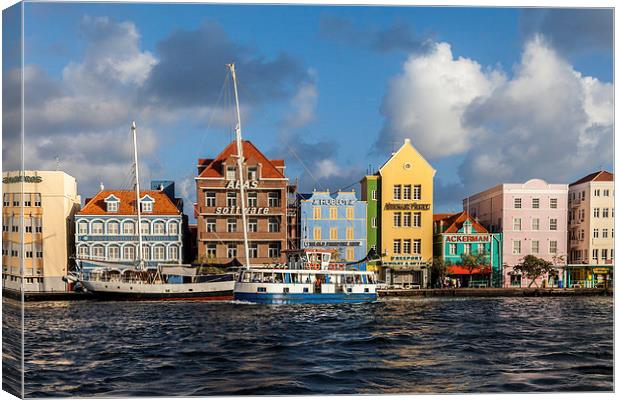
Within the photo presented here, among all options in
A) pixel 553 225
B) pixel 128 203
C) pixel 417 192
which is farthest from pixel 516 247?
pixel 128 203

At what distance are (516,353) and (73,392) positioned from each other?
6.88m

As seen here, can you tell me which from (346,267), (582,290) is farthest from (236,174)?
(582,290)

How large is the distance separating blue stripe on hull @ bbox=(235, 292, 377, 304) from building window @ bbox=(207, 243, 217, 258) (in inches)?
82.1

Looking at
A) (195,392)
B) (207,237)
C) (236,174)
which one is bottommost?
(195,392)

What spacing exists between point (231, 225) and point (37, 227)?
8485 mm

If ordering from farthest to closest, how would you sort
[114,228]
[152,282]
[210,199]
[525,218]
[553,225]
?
[152,282]
[114,228]
[210,199]
[553,225]
[525,218]

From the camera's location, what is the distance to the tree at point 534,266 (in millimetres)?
20406

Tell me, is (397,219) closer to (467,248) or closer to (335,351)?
(467,248)

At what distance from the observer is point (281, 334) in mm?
17547

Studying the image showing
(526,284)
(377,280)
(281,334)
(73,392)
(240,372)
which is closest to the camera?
(73,392)

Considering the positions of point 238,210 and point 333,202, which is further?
point 238,210

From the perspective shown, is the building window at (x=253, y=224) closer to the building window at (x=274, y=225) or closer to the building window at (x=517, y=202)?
the building window at (x=274, y=225)

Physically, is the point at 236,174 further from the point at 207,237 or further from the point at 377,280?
the point at 377,280

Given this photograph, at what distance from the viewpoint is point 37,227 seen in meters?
15.4
